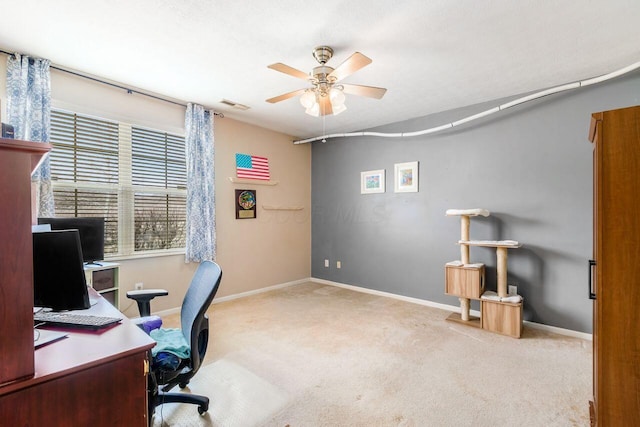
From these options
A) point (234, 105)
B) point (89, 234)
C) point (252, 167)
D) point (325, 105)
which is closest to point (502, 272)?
point (325, 105)

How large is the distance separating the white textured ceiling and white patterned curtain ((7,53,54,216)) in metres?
0.13

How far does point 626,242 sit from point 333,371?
77.9 inches

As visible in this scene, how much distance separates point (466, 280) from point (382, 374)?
154 centimetres

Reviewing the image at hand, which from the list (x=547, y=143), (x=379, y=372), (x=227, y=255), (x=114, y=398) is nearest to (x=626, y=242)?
(x=379, y=372)

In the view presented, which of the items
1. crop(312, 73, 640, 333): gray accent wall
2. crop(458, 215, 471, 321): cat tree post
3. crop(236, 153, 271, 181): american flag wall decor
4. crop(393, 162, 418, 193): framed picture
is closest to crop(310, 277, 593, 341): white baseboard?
crop(312, 73, 640, 333): gray accent wall

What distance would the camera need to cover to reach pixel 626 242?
1.28 m

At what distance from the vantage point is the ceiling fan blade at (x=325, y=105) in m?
2.56

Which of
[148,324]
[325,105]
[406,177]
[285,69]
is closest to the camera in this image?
[148,324]

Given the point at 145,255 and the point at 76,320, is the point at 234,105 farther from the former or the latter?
the point at 76,320

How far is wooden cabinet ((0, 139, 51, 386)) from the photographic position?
0.90 m

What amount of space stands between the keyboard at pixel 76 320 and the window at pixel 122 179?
1917 millimetres

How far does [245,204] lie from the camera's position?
4473 mm

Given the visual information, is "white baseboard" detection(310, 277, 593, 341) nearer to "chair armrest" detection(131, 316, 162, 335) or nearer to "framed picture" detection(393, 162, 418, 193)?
"framed picture" detection(393, 162, 418, 193)

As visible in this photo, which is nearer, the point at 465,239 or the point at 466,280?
the point at 466,280
